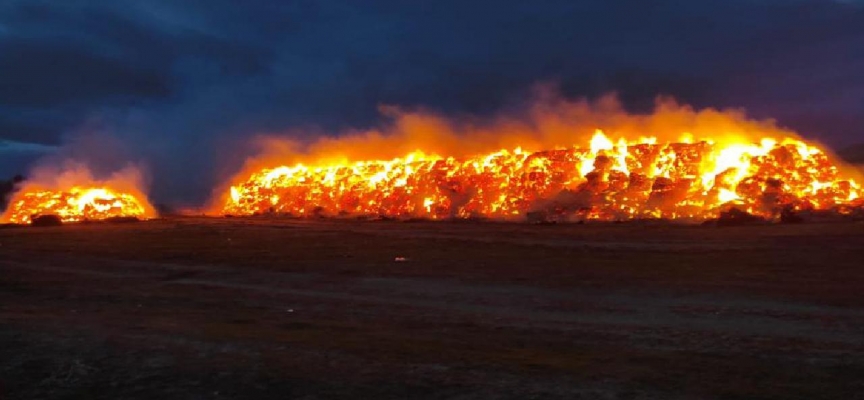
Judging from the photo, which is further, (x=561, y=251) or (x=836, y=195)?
(x=836, y=195)

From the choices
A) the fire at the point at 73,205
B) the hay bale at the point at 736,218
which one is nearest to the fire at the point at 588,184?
the hay bale at the point at 736,218

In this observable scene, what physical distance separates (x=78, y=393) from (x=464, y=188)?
5090cm

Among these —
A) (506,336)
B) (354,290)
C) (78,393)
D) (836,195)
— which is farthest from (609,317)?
(836,195)

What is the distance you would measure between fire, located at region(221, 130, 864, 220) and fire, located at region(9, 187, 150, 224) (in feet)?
37.0

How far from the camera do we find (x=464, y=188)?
59.2 meters

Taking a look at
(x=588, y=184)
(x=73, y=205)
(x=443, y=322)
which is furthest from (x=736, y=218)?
(x=73, y=205)

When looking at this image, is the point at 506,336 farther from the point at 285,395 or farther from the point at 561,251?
the point at 561,251

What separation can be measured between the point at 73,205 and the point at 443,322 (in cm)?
5220

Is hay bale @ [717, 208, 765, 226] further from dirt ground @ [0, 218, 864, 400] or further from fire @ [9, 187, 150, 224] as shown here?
fire @ [9, 187, 150, 224]

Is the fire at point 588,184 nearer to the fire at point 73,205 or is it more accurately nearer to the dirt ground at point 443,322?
the fire at point 73,205

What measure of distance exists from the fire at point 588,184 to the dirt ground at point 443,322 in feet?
57.8

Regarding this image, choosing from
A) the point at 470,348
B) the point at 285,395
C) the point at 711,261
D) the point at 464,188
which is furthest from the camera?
the point at 464,188

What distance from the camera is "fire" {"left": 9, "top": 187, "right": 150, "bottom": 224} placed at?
189 ft

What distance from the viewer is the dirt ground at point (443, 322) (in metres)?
9.12
